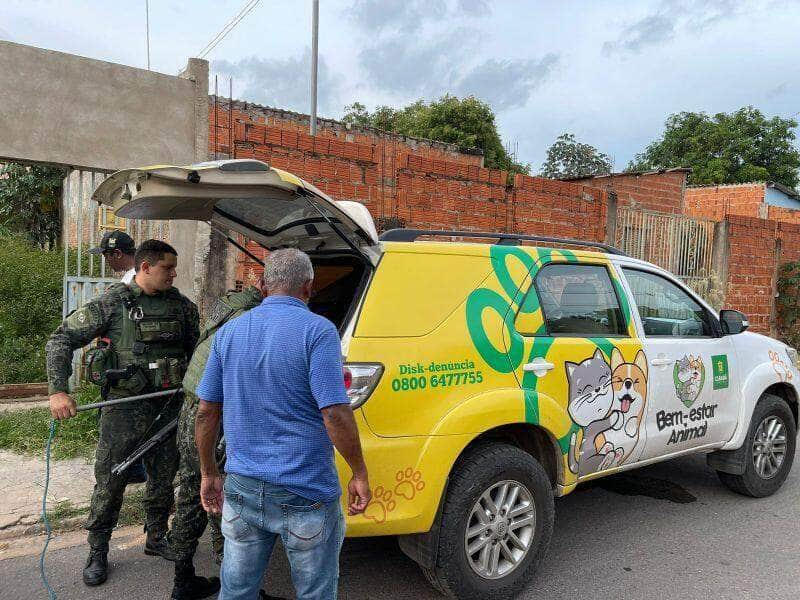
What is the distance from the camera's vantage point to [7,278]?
7.47 metres

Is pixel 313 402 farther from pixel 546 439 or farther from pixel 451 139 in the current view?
pixel 451 139

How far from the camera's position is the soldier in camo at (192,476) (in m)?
2.87

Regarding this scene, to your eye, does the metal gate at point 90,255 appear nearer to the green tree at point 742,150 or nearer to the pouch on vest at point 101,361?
the pouch on vest at point 101,361

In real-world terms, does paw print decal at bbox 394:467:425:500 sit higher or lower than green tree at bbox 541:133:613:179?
lower

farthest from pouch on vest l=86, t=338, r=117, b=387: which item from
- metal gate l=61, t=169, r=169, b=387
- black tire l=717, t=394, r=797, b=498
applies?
black tire l=717, t=394, r=797, b=498

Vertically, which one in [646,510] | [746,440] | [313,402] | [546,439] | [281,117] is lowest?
[646,510]

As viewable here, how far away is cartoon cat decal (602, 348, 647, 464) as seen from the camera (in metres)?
3.58

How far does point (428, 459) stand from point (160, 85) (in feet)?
17.2

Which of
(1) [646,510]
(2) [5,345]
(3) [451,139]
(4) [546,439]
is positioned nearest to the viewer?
(4) [546,439]

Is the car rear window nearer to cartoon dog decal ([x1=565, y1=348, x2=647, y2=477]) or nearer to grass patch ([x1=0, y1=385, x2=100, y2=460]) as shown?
cartoon dog decal ([x1=565, y1=348, x2=647, y2=477])

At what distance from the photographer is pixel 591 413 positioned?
3.45 m

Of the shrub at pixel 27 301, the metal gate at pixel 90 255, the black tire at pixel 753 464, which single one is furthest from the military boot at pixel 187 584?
the shrub at pixel 27 301

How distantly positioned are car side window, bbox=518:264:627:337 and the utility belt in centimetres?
209

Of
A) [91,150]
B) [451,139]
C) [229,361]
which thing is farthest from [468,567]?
[451,139]
